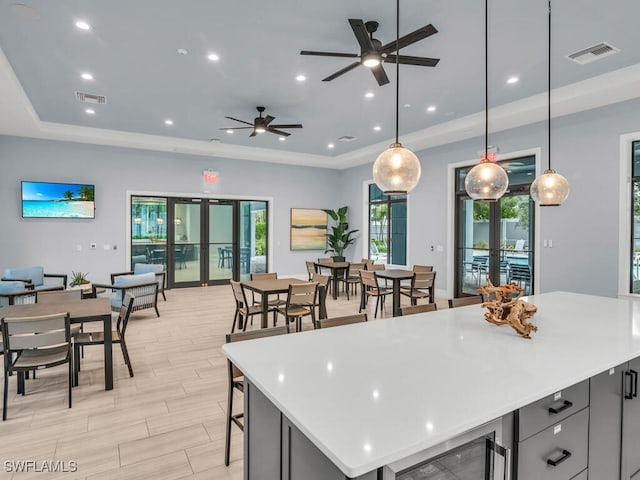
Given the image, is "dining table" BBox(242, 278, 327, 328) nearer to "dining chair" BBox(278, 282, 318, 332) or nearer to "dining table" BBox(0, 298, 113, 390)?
"dining chair" BBox(278, 282, 318, 332)

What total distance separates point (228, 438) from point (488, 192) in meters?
2.52

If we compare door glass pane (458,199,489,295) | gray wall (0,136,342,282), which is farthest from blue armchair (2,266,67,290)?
door glass pane (458,199,489,295)

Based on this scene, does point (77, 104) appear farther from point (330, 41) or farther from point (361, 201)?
point (361, 201)

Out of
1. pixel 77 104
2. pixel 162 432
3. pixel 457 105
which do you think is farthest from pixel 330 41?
pixel 77 104

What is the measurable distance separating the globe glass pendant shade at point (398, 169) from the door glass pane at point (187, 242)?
796 cm

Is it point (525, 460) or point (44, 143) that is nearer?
point (525, 460)

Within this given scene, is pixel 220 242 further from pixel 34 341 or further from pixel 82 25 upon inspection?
pixel 34 341

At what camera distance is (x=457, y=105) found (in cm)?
626

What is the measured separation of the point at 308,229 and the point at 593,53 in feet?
25.1

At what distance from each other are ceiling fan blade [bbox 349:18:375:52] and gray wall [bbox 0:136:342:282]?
6880mm

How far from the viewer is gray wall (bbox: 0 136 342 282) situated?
752 cm

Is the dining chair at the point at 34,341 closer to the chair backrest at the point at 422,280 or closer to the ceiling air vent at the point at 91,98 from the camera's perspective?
the ceiling air vent at the point at 91,98

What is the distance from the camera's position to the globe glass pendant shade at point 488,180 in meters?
2.84

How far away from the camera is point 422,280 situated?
6.11 meters
